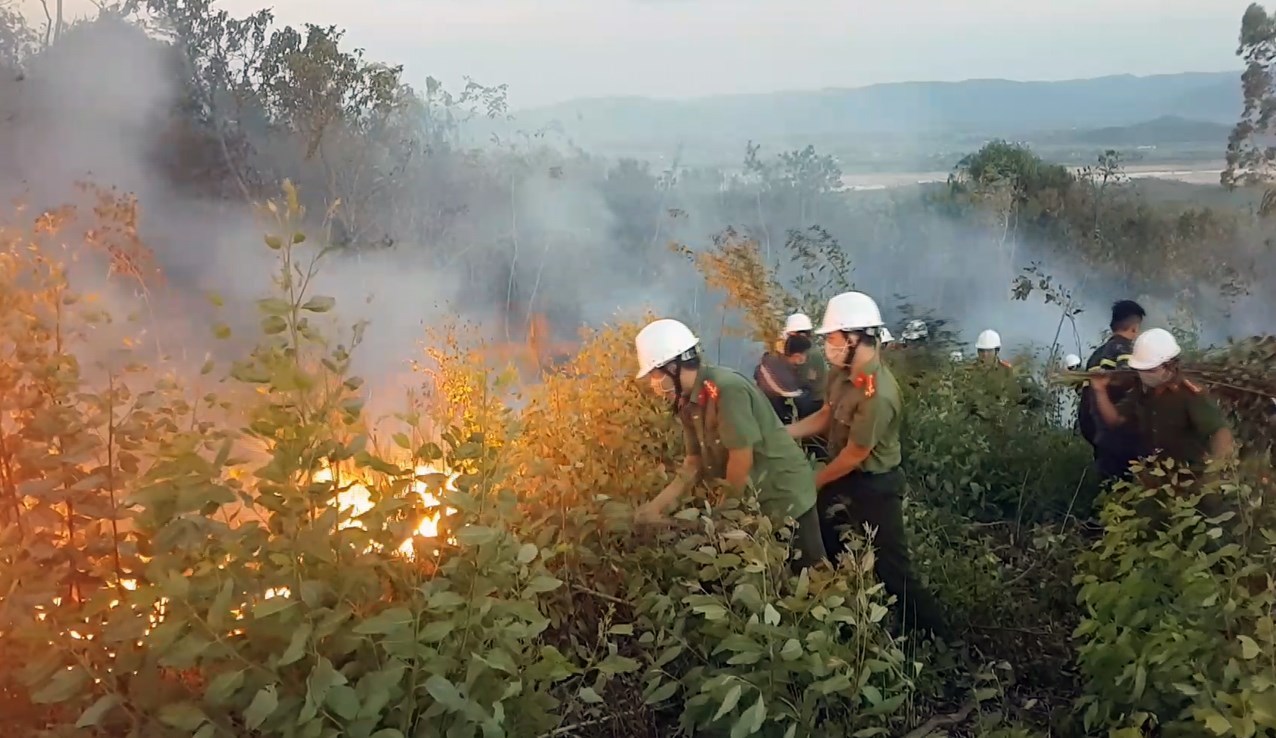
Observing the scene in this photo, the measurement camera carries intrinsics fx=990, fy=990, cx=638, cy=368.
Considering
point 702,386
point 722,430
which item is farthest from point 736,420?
point 702,386

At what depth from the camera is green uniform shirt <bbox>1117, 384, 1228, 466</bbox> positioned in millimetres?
3670

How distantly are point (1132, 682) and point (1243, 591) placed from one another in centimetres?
53

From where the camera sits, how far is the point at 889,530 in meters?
3.88

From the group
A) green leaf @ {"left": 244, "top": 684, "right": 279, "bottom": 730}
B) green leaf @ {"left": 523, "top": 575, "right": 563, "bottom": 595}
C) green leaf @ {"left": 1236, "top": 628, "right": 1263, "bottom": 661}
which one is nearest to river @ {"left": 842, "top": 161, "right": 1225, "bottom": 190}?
green leaf @ {"left": 1236, "top": 628, "right": 1263, "bottom": 661}

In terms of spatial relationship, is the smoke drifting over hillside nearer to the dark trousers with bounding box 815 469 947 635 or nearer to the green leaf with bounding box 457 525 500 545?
the dark trousers with bounding box 815 469 947 635

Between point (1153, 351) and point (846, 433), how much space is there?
1369 mm

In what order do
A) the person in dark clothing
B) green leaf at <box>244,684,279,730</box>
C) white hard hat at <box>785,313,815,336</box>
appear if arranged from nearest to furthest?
green leaf at <box>244,684,279,730</box>, the person in dark clothing, white hard hat at <box>785,313,815,336</box>

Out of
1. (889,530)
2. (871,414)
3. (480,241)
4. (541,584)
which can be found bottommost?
(889,530)

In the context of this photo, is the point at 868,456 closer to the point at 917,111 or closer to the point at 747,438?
the point at 747,438

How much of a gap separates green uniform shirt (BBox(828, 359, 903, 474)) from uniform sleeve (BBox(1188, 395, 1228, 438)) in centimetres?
108

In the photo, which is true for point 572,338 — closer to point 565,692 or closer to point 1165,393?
point 565,692

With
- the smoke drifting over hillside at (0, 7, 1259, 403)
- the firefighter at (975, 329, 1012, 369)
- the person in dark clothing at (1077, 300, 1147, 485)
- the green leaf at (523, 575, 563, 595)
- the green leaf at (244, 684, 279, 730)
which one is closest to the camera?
the green leaf at (244, 684, 279, 730)

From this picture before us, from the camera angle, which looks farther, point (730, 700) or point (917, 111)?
point (917, 111)

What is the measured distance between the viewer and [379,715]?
1944mm
